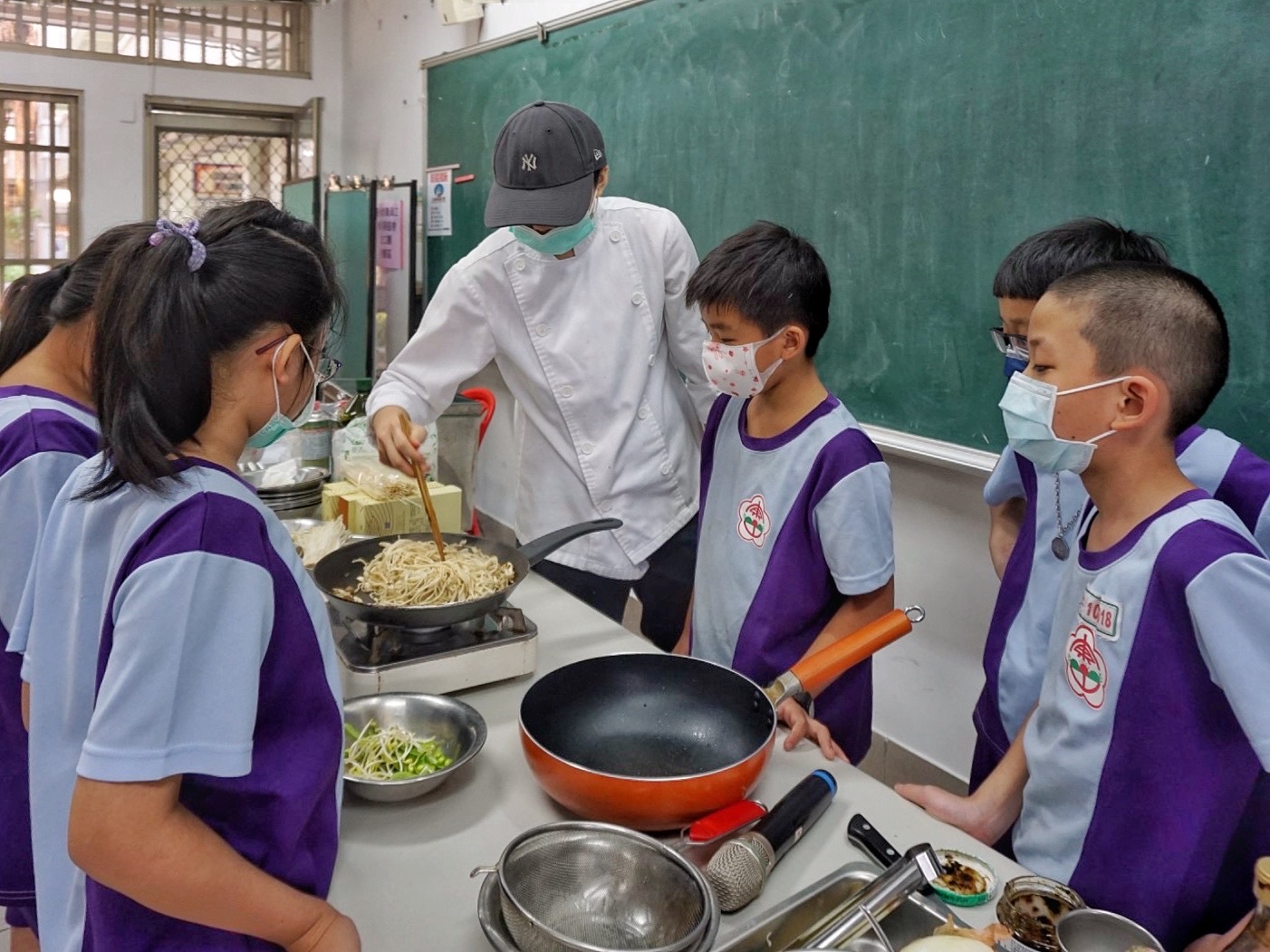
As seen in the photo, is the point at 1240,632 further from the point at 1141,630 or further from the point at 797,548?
the point at 797,548

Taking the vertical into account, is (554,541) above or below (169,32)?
below

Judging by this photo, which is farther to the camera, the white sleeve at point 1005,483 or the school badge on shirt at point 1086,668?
the white sleeve at point 1005,483

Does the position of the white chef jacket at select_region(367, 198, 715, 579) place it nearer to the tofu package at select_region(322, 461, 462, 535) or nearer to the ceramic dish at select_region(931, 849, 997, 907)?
the tofu package at select_region(322, 461, 462, 535)

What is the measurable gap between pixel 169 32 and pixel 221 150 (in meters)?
0.72

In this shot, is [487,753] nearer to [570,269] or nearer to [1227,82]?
[570,269]

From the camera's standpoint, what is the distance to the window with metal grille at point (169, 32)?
227 inches

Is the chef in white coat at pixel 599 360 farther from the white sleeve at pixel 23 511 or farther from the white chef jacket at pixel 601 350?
the white sleeve at pixel 23 511

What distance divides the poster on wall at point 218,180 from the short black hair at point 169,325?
600 centimetres

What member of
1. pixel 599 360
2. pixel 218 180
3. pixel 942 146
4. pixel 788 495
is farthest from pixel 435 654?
pixel 218 180

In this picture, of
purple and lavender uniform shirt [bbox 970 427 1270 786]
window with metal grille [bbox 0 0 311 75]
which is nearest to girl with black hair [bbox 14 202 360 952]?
purple and lavender uniform shirt [bbox 970 427 1270 786]

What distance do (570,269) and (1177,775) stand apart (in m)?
1.65

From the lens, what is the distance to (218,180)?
6.53m

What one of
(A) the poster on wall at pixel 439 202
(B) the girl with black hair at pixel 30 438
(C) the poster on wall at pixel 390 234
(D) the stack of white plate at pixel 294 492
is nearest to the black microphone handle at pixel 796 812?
(B) the girl with black hair at pixel 30 438

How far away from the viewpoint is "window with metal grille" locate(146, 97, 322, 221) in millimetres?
6176
